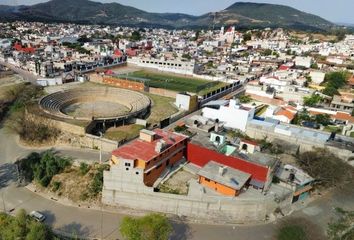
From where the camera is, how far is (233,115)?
39719 millimetres

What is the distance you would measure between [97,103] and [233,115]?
23.4 metres

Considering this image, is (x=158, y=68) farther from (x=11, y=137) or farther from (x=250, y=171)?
(x=250, y=171)

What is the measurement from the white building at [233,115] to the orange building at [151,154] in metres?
10.6

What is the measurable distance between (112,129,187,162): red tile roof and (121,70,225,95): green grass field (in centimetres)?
2739

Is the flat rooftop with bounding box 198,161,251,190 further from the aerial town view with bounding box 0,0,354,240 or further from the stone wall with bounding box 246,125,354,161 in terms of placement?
the stone wall with bounding box 246,125,354,161

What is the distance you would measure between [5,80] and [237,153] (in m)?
52.1

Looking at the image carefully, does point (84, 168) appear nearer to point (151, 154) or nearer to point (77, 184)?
point (77, 184)

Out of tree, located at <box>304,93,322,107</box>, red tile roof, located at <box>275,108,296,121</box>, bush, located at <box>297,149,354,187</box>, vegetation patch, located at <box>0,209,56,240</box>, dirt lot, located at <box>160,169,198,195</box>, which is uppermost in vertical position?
tree, located at <box>304,93,322,107</box>

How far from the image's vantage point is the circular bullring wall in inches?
1655

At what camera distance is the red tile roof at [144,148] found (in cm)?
2649

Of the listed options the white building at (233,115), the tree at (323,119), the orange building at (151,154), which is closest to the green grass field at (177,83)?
the white building at (233,115)

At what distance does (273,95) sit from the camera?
169 feet

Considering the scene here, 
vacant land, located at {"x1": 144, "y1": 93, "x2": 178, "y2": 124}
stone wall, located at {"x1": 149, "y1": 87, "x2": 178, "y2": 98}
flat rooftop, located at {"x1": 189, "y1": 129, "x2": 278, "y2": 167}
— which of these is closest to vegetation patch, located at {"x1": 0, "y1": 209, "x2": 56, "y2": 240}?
flat rooftop, located at {"x1": 189, "y1": 129, "x2": 278, "y2": 167}

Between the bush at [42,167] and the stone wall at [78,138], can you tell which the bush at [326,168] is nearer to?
the stone wall at [78,138]
